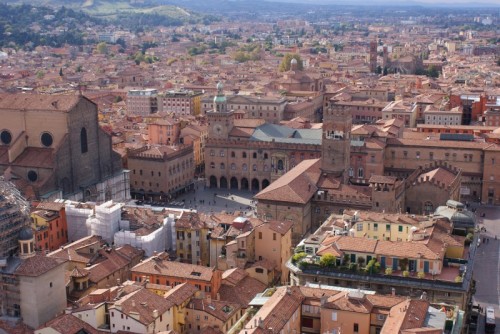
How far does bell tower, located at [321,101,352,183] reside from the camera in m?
77.1

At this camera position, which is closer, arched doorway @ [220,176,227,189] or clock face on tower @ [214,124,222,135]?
arched doorway @ [220,176,227,189]

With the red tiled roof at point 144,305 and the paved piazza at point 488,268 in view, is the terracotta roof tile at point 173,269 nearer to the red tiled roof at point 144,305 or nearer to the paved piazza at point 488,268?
the red tiled roof at point 144,305

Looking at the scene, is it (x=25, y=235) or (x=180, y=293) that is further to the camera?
(x=180, y=293)

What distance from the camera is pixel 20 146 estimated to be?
253 feet

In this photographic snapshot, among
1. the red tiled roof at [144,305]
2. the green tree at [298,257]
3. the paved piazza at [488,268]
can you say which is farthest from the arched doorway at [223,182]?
the red tiled roof at [144,305]

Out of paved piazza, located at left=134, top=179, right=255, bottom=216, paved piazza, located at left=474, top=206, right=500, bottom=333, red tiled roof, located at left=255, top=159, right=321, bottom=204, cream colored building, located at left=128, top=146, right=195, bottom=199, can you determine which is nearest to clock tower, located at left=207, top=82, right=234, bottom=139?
cream colored building, located at left=128, top=146, right=195, bottom=199

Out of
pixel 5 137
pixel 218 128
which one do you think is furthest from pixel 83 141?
pixel 218 128

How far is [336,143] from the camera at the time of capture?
77.4 meters

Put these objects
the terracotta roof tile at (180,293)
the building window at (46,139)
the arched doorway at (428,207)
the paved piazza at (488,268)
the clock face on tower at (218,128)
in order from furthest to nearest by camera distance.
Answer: the clock face on tower at (218,128) < the building window at (46,139) < the arched doorway at (428,207) < the paved piazza at (488,268) < the terracotta roof tile at (180,293)

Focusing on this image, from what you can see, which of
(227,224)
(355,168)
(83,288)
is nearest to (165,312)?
(83,288)

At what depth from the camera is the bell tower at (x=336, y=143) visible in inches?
3034

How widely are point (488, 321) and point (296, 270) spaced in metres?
13.4

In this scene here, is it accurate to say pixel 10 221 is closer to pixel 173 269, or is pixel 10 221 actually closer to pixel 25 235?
pixel 25 235

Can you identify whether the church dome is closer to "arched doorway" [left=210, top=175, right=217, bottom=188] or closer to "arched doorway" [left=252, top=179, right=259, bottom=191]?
"arched doorway" [left=210, top=175, right=217, bottom=188]
